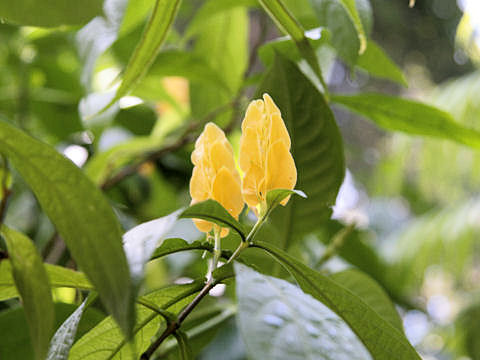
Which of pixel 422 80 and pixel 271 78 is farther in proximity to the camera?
pixel 422 80

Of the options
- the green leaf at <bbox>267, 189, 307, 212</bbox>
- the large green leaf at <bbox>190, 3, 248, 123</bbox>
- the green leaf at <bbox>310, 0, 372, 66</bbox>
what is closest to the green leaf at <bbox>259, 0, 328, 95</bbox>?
the green leaf at <bbox>310, 0, 372, 66</bbox>

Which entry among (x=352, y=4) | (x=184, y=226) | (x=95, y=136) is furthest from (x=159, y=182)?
(x=352, y=4)

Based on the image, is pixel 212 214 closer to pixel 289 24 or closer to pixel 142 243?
pixel 142 243

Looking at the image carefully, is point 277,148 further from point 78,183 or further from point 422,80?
point 422,80

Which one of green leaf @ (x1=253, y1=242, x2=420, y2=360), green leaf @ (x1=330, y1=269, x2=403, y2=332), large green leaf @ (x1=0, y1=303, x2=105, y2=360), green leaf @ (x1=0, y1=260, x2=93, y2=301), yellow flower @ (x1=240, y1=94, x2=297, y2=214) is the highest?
yellow flower @ (x1=240, y1=94, x2=297, y2=214)

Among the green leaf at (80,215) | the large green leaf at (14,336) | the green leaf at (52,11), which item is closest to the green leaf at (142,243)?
the green leaf at (80,215)

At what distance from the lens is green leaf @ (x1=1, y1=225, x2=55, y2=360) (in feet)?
0.82

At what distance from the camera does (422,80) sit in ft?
12.2

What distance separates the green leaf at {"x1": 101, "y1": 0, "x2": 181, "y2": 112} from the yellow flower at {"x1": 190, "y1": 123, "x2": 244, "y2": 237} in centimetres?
7

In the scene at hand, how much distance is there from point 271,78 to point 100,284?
25cm

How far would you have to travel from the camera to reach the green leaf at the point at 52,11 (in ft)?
0.95

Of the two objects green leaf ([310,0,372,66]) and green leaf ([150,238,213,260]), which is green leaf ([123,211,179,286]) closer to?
green leaf ([150,238,213,260])

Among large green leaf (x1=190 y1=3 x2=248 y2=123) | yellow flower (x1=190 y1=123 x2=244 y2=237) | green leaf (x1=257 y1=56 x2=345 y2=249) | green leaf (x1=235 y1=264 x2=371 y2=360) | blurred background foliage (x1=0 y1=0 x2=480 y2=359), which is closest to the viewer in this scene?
green leaf (x1=235 y1=264 x2=371 y2=360)

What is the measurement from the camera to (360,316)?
0.94 ft
